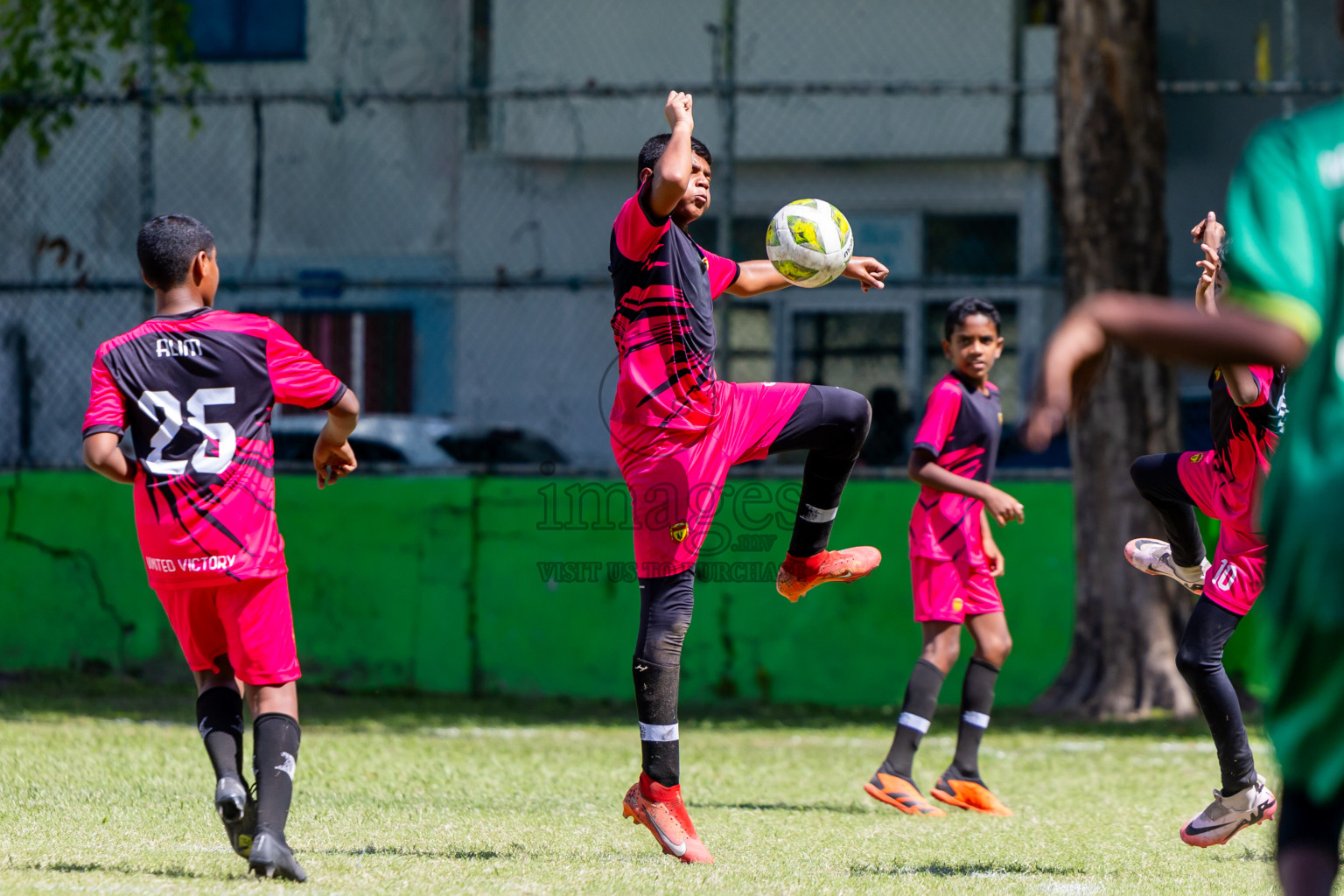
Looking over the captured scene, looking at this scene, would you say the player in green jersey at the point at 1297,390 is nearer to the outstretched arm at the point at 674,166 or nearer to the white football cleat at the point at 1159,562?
the outstretched arm at the point at 674,166

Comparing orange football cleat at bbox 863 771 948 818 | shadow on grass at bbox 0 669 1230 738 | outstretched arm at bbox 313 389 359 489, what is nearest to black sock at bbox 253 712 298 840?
outstretched arm at bbox 313 389 359 489

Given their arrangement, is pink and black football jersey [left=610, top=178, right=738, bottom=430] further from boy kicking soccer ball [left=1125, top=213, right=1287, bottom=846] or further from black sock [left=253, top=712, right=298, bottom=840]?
boy kicking soccer ball [left=1125, top=213, right=1287, bottom=846]

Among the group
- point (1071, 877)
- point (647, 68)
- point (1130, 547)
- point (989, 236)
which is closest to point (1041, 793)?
point (1130, 547)

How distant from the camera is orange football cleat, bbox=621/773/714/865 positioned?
4469 mm

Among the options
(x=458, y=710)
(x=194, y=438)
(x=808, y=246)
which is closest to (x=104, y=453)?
(x=194, y=438)

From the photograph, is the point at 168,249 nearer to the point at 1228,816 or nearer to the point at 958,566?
the point at 958,566

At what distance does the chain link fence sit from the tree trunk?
5568 mm

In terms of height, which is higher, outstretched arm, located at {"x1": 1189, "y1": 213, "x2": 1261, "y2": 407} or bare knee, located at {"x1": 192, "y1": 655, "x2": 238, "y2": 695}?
outstretched arm, located at {"x1": 1189, "y1": 213, "x2": 1261, "y2": 407}

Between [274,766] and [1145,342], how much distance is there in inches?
108

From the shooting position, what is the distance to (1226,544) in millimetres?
4684

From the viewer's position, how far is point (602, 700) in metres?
10.2

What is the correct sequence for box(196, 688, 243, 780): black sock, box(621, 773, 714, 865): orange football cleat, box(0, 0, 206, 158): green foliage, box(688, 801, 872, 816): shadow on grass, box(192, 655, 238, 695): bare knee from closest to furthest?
1. box(196, 688, 243, 780): black sock
2. box(192, 655, 238, 695): bare knee
3. box(621, 773, 714, 865): orange football cleat
4. box(688, 801, 872, 816): shadow on grass
5. box(0, 0, 206, 158): green foliage

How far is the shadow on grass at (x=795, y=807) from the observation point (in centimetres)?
589

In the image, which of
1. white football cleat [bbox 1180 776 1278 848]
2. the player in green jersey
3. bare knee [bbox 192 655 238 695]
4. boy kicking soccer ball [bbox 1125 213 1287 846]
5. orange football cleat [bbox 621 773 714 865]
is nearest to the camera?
the player in green jersey
